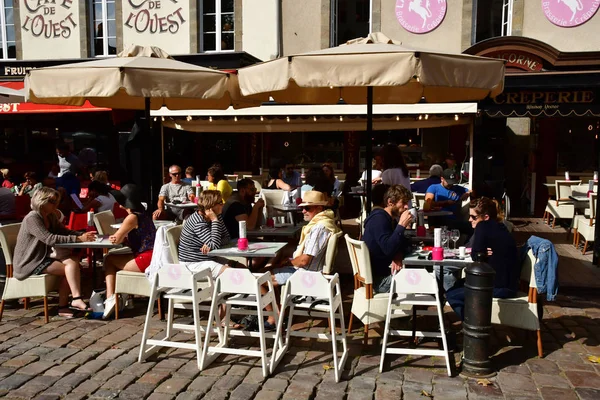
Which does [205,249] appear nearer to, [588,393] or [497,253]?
[497,253]

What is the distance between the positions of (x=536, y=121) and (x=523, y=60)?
6.04 feet

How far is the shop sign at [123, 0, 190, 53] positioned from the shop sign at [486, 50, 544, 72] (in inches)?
293

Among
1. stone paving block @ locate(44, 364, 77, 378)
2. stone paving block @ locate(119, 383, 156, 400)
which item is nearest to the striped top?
stone paving block @ locate(44, 364, 77, 378)

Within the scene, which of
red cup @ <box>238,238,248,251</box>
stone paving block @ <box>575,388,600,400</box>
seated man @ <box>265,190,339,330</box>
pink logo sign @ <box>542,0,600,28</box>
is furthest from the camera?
pink logo sign @ <box>542,0,600,28</box>

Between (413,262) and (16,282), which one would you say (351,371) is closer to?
(413,262)

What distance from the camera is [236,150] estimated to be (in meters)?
14.9

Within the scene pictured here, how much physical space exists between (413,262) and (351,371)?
1063 millimetres

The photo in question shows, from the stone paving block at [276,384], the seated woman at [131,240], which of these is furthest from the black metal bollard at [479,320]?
the seated woman at [131,240]

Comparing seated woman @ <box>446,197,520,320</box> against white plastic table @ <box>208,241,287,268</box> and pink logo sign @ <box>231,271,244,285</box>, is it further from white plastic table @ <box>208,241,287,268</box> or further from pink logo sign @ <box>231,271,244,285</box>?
pink logo sign @ <box>231,271,244,285</box>

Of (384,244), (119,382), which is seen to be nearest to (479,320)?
(384,244)

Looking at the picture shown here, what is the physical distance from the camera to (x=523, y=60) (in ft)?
40.5

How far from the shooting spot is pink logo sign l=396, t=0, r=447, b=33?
13164 mm

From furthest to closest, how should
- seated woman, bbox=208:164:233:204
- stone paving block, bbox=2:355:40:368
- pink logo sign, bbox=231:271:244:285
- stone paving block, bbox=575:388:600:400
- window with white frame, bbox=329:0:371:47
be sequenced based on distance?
window with white frame, bbox=329:0:371:47, seated woman, bbox=208:164:233:204, stone paving block, bbox=2:355:40:368, pink logo sign, bbox=231:271:244:285, stone paving block, bbox=575:388:600:400

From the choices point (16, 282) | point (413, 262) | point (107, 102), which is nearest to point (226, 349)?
point (413, 262)
